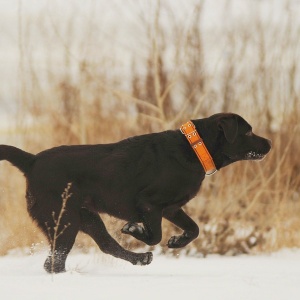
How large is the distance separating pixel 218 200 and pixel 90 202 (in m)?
3.01

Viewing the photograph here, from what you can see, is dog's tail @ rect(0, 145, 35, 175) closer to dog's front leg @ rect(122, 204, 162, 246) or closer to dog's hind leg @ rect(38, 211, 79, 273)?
dog's hind leg @ rect(38, 211, 79, 273)

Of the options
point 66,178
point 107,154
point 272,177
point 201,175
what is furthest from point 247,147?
point 272,177

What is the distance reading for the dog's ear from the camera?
5684 millimetres

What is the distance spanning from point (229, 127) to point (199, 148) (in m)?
0.34

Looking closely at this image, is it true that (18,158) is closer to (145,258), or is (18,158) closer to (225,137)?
(145,258)

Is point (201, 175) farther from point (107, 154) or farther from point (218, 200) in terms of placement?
point (218, 200)

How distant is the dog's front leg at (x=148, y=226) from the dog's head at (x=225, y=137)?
2.35 ft

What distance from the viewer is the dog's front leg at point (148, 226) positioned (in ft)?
17.9

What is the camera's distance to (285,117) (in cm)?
842

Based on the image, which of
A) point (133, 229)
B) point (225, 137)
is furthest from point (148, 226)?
point (225, 137)

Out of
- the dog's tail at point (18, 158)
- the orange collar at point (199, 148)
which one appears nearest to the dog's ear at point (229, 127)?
the orange collar at point (199, 148)

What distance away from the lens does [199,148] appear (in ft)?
18.3

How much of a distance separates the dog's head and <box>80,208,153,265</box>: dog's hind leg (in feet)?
3.27

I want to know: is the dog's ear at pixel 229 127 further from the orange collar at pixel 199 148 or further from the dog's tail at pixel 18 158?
the dog's tail at pixel 18 158
